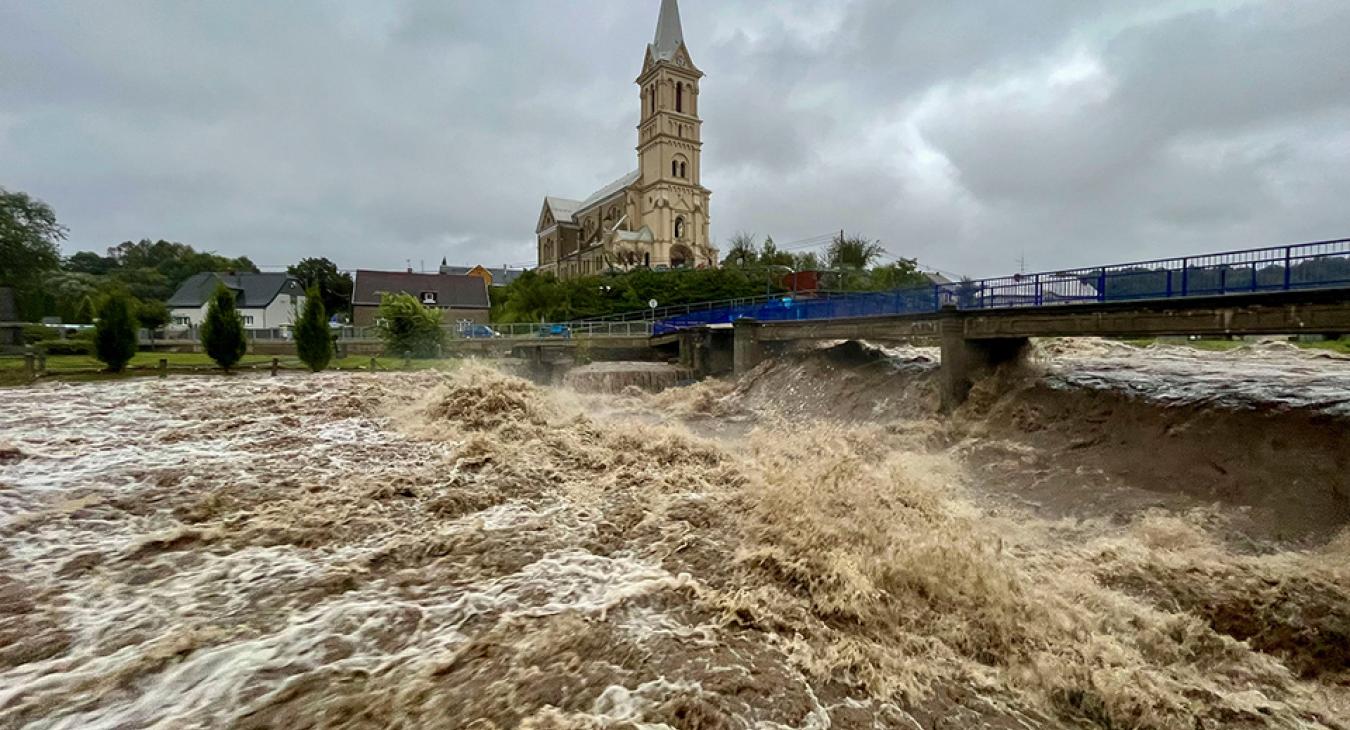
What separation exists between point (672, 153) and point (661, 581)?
82306 mm

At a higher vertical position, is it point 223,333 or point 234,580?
point 223,333

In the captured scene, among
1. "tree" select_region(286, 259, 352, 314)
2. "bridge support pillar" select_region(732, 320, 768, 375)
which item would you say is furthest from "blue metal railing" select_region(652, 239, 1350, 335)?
"tree" select_region(286, 259, 352, 314)

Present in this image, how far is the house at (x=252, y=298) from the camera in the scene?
2300 inches

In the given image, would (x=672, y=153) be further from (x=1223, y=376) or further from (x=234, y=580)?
→ (x=234, y=580)

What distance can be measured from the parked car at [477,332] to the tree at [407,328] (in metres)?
6.67

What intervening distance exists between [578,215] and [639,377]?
A: 236 feet

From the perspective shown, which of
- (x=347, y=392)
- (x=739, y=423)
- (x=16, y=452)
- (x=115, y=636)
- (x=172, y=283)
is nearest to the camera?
(x=115, y=636)

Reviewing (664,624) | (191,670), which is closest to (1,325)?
(191,670)

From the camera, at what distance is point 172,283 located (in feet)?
261

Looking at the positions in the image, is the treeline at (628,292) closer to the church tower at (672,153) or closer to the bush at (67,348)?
the church tower at (672,153)

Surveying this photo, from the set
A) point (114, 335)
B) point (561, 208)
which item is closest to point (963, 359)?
point (114, 335)

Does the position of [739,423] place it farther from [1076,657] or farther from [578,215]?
[578,215]

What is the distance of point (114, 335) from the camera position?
24.7 meters

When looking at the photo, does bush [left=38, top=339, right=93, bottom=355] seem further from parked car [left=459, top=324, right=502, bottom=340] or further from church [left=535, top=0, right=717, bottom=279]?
church [left=535, top=0, right=717, bottom=279]
